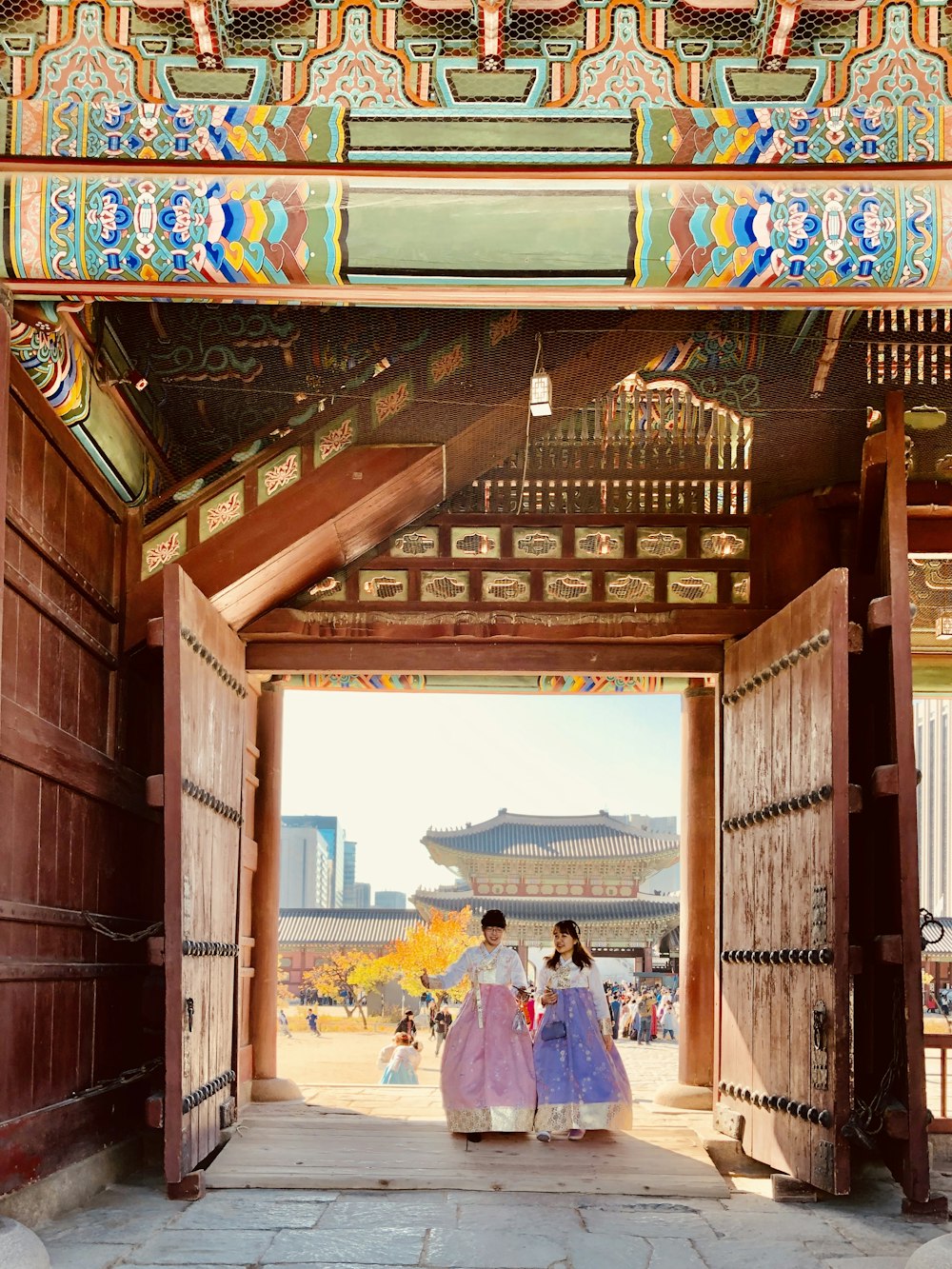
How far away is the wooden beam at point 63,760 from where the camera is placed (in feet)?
14.5

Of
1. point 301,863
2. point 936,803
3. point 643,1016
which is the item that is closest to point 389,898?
point 301,863

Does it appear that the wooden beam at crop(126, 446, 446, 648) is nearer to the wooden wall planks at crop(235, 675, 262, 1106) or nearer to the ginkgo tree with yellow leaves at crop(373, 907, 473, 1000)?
the wooden wall planks at crop(235, 675, 262, 1106)

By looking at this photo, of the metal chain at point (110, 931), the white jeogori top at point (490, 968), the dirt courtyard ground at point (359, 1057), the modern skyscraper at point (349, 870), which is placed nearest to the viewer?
the metal chain at point (110, 931)

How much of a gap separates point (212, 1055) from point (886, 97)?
14.5 ft

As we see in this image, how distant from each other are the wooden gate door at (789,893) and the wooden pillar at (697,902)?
113cm

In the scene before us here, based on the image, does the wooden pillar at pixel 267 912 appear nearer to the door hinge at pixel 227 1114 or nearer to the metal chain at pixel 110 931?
the door hinge at pixel 227 1114

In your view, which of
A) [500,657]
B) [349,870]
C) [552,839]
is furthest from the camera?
[349,870]

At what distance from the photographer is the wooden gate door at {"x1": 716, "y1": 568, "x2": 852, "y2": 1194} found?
494 centimetres

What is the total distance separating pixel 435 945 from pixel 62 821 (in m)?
30.9

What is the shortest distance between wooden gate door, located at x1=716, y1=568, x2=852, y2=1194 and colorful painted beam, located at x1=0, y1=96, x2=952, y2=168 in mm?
1604

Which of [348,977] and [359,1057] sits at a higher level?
[348,977]

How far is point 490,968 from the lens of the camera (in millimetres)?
6941

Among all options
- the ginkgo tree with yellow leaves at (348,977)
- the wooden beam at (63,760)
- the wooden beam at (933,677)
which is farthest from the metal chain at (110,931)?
the ginkgo tree with yellow leaves at (348,977)

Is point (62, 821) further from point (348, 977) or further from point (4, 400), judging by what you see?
point (348, 977)
